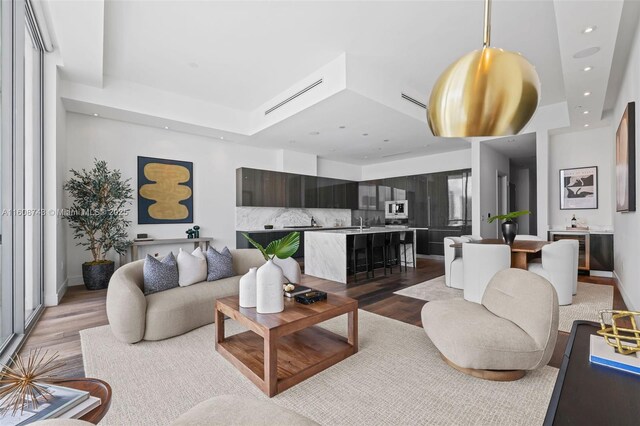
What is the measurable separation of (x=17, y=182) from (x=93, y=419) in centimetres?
287

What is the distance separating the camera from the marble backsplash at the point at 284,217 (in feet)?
22.6

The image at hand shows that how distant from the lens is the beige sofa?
2.51 m

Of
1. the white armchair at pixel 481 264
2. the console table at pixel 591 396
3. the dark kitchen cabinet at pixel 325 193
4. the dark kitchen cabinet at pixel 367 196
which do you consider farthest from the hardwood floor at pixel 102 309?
the dark kitchen cabinet at pixel 367 196

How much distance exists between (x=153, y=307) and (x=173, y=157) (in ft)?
13.4

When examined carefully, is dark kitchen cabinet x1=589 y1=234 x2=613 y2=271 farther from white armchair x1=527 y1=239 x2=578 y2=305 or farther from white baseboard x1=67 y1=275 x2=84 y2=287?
white baseboard x1=67 y1=275 x2=84 y2=287

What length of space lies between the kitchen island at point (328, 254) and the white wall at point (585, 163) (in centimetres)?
337

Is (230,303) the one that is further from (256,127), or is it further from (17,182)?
(256,127)

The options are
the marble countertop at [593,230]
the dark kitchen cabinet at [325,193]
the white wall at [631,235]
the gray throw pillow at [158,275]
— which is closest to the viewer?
the white wall at [631,235]

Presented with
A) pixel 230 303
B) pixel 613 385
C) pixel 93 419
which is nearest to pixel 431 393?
pixel 613 385

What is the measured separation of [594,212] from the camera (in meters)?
5.45

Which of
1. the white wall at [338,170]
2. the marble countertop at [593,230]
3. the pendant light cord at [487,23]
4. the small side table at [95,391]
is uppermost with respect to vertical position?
the white wall at [338,170]

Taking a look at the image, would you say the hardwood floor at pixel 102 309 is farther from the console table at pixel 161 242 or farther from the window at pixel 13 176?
the console table at pixel 161 242

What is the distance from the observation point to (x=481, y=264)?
3.62m

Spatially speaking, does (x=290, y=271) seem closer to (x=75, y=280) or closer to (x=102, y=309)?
(x=102, y=309)
